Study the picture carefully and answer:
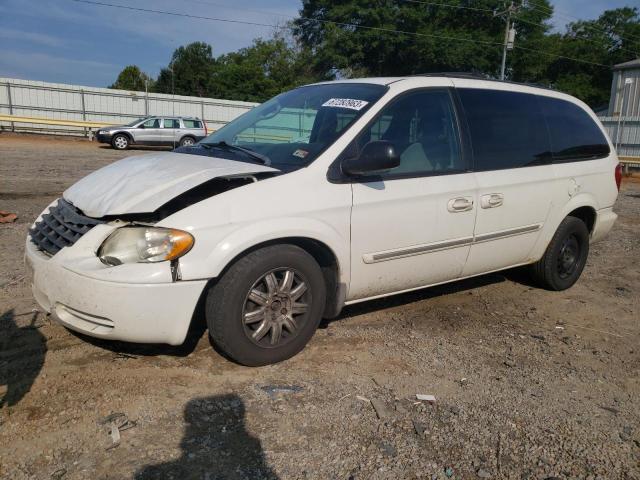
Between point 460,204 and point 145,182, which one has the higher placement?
point 145,182

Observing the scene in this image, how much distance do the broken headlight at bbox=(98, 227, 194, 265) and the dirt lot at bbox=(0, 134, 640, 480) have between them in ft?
2.45

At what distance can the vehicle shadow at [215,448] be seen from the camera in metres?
2.38

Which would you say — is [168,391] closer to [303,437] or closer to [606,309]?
[303,437]

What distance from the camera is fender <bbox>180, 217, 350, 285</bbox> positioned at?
2.95 metres

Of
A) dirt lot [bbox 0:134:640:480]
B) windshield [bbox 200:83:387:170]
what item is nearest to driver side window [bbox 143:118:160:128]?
dirt lot [bbox 0:134:640:480]

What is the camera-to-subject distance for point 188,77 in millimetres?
66250

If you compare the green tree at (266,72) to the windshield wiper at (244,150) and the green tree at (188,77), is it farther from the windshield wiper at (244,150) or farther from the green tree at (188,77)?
the windshield wiper at (244,150)

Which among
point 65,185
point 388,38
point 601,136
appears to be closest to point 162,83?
point 388,38

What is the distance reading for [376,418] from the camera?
9.49 ft

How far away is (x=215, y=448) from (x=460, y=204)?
7.96ft

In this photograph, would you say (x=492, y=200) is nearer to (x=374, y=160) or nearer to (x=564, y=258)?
(x=374, y=160)

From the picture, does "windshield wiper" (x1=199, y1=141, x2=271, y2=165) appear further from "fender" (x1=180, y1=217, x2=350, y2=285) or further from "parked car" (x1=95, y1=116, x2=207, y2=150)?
"parked car" (x1=95, y1=116, x2=207, y2=150)

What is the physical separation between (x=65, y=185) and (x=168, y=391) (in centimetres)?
893

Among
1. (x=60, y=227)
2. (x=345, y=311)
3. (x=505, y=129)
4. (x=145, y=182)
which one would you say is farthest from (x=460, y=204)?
(x=60, y=227)
